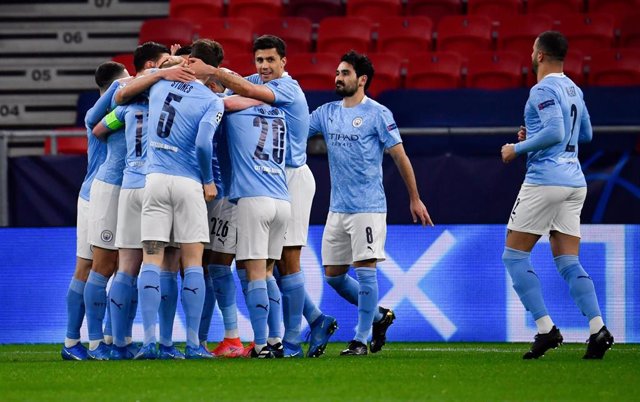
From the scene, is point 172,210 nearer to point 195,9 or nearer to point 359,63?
point 359,63

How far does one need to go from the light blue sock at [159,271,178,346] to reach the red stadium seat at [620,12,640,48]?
792 cm

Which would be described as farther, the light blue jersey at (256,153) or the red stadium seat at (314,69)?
the red stadium seat at (314,69)

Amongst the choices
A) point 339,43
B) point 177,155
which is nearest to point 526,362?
point 177,155

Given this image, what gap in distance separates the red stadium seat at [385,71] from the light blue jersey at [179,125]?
20.0 ft

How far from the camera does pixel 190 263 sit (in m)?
7.92

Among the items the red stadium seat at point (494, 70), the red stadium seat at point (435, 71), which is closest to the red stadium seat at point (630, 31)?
the red stadium seat at point (494, 70)

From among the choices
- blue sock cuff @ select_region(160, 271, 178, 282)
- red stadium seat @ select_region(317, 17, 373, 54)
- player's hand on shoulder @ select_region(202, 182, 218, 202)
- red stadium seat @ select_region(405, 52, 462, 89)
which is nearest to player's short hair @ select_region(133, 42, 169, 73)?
player's hand on shoulder @ select_region(202, 182, 218, 202)

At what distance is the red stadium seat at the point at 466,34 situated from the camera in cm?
1503

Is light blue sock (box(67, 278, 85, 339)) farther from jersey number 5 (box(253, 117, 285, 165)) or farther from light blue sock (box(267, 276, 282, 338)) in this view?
jersey number 5 (box(253, 117, 285, 165))

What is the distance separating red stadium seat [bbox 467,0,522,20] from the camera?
50.9ft

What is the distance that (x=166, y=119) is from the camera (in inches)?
312

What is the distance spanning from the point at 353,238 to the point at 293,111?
3.15 ft

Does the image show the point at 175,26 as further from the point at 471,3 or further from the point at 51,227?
the point at 51,227

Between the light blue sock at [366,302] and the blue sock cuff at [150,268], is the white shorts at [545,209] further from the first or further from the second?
the blue sock cuff at [150,268]
